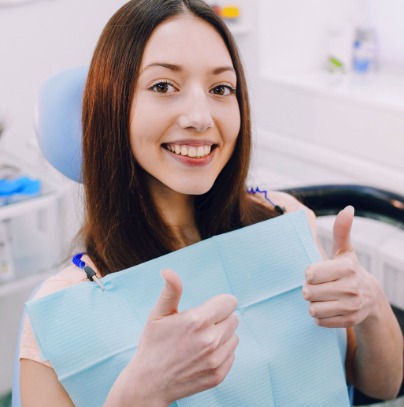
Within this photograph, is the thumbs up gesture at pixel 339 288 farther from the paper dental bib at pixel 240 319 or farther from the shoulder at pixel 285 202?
the shoulder at pixel 285 202

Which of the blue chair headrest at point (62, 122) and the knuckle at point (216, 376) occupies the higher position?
the blue chair headrest at point (62, 122)

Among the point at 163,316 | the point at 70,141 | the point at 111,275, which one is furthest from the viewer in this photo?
the point at 70,141

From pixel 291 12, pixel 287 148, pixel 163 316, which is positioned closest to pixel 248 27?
pixel 291 12

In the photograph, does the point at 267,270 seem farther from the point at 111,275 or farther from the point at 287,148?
the point at 287,148

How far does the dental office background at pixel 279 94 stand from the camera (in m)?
1.71

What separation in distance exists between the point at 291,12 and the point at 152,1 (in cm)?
105

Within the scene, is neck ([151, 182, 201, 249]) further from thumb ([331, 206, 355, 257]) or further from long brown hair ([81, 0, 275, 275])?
thumb ([331, 206, 355, 257])

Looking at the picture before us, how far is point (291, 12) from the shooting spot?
76.0 inches

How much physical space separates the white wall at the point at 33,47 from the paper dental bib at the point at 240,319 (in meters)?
1.11

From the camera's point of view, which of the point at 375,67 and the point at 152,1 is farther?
the point at 375,67

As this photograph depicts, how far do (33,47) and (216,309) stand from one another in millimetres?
1491

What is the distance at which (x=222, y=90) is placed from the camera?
3.32 ft

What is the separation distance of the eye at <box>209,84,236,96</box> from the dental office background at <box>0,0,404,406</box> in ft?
2.25

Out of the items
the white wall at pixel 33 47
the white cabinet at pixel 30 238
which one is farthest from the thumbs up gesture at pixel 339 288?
the white wall at pixel 33 47
